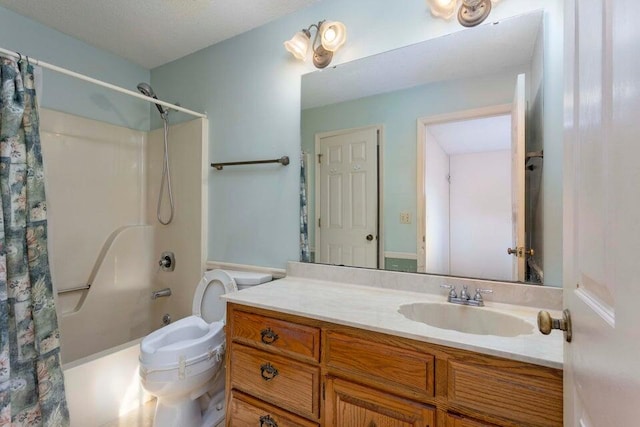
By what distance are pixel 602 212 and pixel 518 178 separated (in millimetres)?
896

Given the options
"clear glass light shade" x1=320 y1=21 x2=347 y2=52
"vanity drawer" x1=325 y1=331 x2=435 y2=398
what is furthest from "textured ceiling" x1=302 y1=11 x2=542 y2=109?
"vanity drawer" x1=325 y1=331 x2=435 y2=398

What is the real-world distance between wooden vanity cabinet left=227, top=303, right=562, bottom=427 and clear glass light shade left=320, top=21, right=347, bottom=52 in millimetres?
1390

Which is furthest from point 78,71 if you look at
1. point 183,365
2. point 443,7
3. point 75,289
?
point 443,7

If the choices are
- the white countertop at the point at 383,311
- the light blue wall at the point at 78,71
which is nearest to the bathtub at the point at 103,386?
Answer: the white countertop at the point at 383,311

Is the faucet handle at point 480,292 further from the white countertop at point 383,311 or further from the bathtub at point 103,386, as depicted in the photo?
the bathtub at point 103,386

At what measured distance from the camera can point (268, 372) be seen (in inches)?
50.7

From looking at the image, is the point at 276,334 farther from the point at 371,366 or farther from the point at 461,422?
the point at 461,422

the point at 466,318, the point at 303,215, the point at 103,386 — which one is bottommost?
the point at 103,386

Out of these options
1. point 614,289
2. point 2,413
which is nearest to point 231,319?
point 2,413

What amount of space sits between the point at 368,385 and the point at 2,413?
1.50 m

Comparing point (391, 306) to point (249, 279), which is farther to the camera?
point (249, 279)

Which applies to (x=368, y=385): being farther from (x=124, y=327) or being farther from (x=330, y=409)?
(x=124, y=327)

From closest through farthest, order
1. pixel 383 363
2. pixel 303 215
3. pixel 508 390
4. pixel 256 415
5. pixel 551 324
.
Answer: pixel 551 324 → pixel 508 390 → pixel 383 363 → pixel 256 415 → pixel 303 215

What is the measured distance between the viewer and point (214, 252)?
86.0 inches
